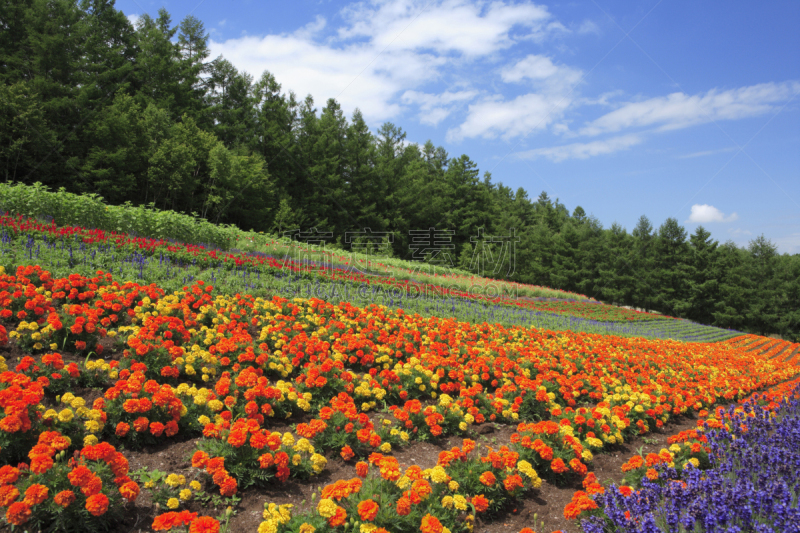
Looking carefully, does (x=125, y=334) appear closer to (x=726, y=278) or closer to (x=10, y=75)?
(x=10, y=75)

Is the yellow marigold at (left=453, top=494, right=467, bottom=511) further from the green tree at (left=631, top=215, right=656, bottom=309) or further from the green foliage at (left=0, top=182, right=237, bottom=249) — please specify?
the green tree at (left=631, top=215, right=656, bottom=309)

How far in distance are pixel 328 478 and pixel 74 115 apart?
2914 cm

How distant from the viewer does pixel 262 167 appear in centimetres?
3130

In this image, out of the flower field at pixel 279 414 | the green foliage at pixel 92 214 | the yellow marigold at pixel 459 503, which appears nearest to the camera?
the flower field at pixel 279 414

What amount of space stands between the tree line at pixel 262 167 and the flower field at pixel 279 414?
20.5 metres

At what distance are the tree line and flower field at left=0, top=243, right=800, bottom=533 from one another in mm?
20487

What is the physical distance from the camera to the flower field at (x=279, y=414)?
2.49 meters

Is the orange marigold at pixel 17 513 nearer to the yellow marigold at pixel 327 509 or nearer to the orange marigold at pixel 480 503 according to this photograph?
the yellow marigold at pixel 327 509

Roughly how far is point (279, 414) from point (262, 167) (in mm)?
30182

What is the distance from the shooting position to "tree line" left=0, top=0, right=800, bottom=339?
23141 mm

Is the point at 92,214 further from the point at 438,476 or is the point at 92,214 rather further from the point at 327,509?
the point at 438,476

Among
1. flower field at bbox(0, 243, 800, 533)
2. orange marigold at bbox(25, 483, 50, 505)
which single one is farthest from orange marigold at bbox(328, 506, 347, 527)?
orange marigold at bbox(25, 483, 50, 505)

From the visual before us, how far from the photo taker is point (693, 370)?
824 cm

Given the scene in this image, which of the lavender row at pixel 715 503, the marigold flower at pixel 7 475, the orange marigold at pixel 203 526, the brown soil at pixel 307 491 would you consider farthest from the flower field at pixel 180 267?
the lavender row at pixel 715 503
